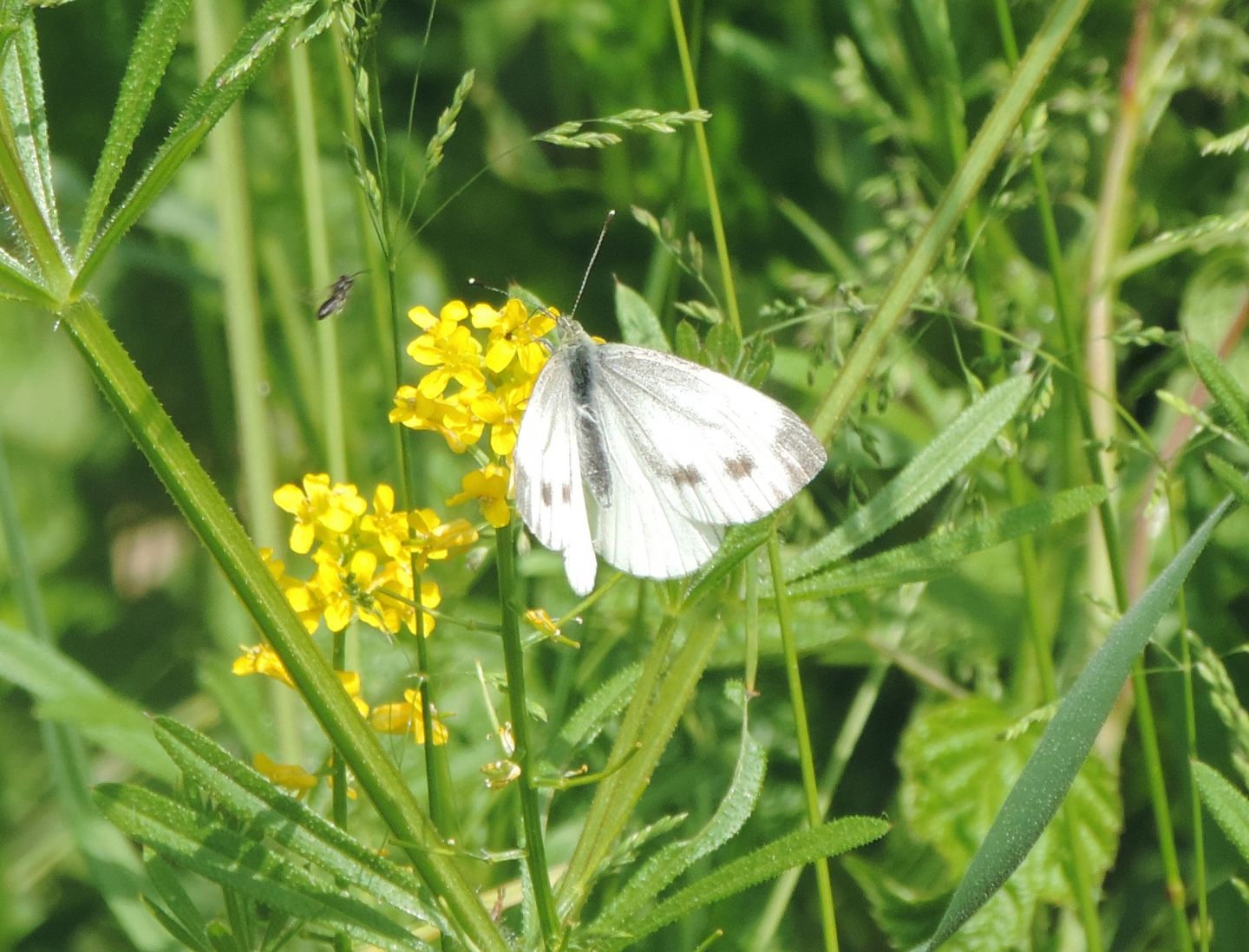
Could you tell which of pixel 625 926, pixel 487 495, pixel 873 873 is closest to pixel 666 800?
pixel 873 873

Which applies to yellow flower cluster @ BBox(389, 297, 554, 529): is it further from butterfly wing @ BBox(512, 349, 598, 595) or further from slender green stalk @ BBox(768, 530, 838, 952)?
slender green stalk @ BBox(768, 530, 838, 952)

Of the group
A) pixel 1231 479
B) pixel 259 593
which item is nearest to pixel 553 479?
pixel 259 593

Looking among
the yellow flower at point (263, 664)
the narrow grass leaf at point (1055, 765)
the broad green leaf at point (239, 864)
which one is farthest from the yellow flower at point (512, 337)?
the narrow grass leaf at point (1055, 765)

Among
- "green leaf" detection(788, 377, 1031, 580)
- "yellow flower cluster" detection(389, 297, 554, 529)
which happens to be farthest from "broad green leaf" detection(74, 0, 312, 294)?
"green leaf" detection(788, 377, 1031, 580)

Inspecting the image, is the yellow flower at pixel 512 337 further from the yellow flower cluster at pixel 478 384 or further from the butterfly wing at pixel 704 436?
the butterfly wing at pixel 704 436

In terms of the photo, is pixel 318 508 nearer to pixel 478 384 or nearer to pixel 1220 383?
pixel 478 384

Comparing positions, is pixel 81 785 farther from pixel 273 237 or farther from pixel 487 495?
pixel 273 237
